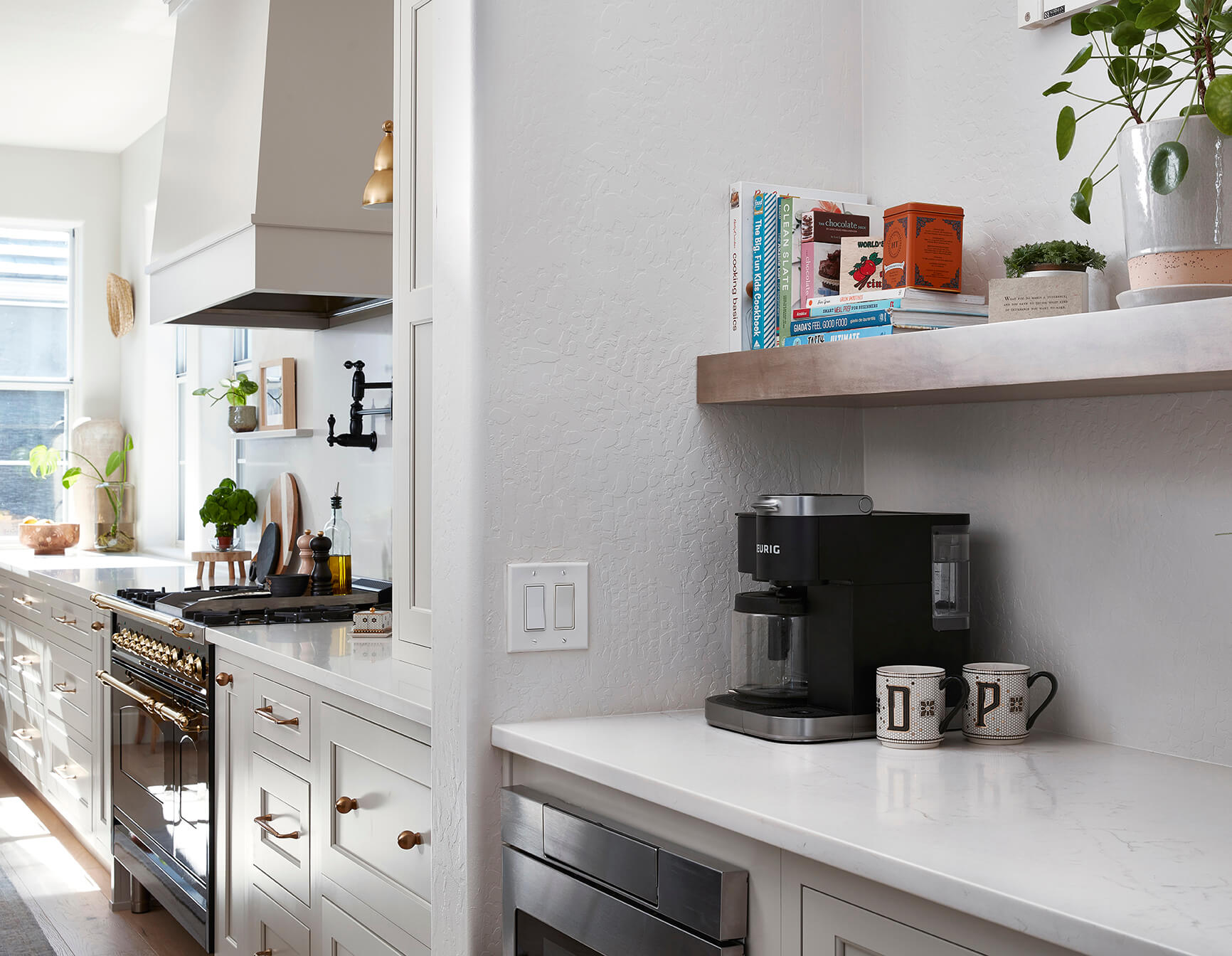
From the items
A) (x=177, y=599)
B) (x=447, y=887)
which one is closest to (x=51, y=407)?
(x=177, y=599)

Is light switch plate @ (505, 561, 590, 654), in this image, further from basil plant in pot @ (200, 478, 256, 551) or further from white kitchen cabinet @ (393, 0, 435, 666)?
basil plant in pot @ (200, 478, 256, 551)

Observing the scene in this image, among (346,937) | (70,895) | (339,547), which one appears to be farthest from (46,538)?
(346,937)

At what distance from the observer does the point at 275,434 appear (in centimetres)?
450

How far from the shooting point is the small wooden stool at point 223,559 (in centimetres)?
430

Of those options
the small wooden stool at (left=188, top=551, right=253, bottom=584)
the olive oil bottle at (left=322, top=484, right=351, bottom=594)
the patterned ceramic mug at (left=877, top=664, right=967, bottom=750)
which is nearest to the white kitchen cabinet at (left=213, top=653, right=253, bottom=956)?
the olive oil bottle at (left=322, top=484, right=351, bottom=594)

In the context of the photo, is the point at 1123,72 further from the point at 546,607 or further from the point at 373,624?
the point at 373,624

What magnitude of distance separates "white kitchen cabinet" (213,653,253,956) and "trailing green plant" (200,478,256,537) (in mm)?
1611

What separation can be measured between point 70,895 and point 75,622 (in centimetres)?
88

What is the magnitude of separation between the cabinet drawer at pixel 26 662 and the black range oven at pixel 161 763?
1.10 meters

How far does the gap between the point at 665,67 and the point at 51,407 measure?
5827 millimetres

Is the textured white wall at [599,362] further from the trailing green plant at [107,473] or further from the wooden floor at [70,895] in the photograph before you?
the trailing green plant at [107,473]

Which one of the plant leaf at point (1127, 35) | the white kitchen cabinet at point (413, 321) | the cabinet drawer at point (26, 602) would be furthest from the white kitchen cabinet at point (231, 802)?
the plant leaf at point (1127, 35)

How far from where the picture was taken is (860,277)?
5.25 feet

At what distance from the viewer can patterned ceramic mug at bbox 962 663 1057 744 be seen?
57.1 inches
